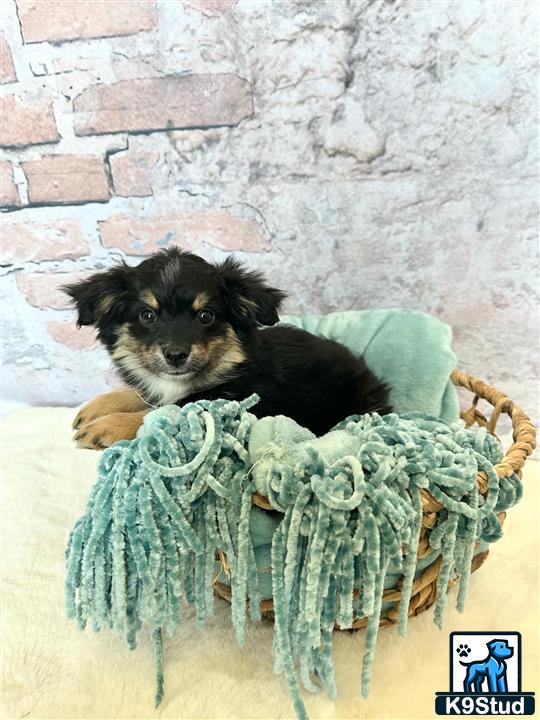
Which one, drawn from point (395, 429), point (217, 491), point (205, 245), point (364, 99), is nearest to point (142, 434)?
point (217, 491)

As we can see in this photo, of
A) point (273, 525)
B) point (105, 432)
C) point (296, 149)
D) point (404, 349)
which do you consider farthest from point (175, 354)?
point (296, 149)

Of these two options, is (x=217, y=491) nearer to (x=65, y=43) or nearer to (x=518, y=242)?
(x=518, y=242)

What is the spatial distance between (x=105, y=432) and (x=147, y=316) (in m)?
0.32

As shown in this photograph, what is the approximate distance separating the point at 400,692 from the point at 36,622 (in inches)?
32.2

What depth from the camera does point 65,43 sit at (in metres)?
1.88

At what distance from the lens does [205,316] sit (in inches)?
56.9

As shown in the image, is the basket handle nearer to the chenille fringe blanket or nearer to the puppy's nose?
the chenille fringe blanket

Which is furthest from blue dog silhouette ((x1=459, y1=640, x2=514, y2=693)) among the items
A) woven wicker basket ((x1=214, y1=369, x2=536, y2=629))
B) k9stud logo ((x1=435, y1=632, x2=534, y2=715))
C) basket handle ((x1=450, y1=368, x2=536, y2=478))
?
basket handle ((x1=450, y1=368, x2=536, y2=478))

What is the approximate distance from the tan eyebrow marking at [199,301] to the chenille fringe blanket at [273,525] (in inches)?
15.3

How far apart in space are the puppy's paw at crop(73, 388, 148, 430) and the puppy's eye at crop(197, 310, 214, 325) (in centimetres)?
32

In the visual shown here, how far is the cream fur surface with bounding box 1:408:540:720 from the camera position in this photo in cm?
110

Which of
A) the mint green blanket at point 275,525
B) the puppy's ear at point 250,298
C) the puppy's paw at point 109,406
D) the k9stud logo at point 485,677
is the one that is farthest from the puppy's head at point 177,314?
the k9stud logo at point 485,677

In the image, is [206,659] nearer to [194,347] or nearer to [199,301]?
[194,347]

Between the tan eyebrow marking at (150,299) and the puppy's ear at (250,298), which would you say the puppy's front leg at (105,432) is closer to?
the tan eyebrow marking at (150,299)
